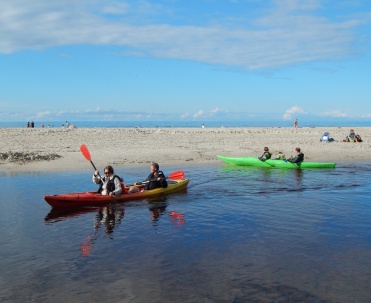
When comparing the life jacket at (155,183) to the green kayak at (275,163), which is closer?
the life jacket at (155,183)

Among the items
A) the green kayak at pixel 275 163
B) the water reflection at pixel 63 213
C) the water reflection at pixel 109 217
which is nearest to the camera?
the water reflection at pixel 109 217

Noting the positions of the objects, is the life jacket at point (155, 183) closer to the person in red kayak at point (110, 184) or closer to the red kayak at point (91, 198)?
the red kayak at point (91, 198)

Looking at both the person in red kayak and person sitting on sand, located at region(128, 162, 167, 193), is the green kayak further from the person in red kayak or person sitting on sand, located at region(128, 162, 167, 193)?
the person in red kayak

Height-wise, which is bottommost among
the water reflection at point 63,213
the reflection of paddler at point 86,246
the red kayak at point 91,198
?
the reflection of paddler at point 86,246

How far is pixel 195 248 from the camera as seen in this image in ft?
30.1

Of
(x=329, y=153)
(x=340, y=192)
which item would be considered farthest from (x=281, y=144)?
(x=340, y=192)

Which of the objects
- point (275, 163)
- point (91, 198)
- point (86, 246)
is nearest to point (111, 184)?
point (91, 198)

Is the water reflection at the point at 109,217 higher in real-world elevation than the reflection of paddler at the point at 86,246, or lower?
higher

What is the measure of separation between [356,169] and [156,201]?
1249 centimetres

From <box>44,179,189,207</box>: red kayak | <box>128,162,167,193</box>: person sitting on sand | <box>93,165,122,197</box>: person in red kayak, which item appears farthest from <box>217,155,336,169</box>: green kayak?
<box>93,165,122,197</box>: person in red kayak

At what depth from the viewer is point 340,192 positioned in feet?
51.4

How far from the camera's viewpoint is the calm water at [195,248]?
274 inches

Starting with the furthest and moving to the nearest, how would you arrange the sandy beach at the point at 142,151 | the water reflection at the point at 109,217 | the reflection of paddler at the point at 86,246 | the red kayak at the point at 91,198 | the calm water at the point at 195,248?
the sandy beach at the point at 142,151
the red kayak at the point at 91,198
the water reflection at the point at 109,217
the reflection of paddler at the point at 86,246
the calm water at the point at 195,248

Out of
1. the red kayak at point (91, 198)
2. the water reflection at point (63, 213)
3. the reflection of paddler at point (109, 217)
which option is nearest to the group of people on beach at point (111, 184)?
the red kayak at point (91, 198)
